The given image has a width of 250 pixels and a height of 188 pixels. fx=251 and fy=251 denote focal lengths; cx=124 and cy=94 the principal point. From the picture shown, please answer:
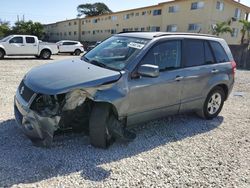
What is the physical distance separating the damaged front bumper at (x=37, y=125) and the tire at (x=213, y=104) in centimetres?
327

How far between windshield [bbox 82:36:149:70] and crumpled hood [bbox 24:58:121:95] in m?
0.23

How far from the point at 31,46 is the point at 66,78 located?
16.0m

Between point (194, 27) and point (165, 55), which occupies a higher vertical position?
point (194, 27)

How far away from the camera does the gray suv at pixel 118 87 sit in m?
3.54

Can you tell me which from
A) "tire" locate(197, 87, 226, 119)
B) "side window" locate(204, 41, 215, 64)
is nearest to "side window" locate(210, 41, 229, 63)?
"side window" locate(204, 41, 215, 64)

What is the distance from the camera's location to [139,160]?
369 cm

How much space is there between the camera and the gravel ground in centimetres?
316

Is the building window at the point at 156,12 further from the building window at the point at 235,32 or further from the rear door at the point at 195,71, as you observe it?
the rear door at the point at 195,71

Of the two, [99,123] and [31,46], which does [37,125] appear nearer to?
[99,123]

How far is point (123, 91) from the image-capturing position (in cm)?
383

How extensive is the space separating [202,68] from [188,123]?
3.92 feet

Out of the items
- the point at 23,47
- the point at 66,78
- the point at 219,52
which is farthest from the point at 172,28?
the point at 66,78

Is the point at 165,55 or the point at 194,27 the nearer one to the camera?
the point at 165,55

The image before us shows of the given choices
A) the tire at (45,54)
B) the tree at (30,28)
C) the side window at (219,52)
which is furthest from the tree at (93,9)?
the side window at (219,52)
